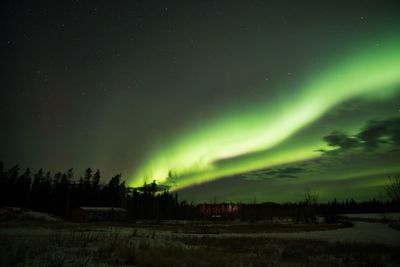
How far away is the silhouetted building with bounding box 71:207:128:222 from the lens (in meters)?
75.1

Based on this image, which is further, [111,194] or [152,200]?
[152,200]

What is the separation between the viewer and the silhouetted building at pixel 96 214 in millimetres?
75062

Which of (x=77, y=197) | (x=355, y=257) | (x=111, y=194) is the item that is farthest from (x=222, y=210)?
(x=355, y=257)

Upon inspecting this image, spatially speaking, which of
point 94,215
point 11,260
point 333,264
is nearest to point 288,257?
point 333,264

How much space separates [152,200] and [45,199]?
53929 millimetres

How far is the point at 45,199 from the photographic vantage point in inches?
3866

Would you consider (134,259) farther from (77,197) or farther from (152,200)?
(152,200)

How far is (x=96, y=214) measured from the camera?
76.7 m

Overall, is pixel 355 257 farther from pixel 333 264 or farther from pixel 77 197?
pixel 77 197

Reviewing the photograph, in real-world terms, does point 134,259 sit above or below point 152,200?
below

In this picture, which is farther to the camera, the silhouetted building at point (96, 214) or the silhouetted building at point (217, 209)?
the silhouetted building at point (217, 209)

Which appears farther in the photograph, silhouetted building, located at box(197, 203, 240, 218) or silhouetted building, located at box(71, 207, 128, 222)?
silhouetted building, located at box(197, 203, 240, 218)

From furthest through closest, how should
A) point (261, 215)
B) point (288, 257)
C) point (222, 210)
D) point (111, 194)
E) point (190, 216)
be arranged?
point (222, 210)
point (190, 216)
point (261, 215)
point (111, 194)
point (288, 257)

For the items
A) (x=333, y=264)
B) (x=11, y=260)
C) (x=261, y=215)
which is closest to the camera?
(x=11, y=260)
